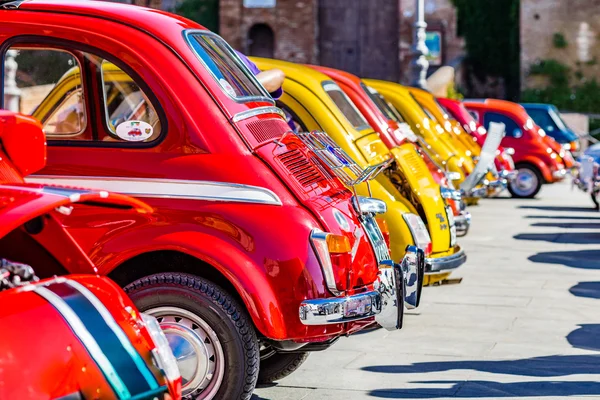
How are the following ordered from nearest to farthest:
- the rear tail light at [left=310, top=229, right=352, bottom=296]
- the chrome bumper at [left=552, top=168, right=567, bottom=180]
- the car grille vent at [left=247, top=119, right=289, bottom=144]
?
the rear tail light at [left=310, top=229, right=352, bottom=296] → the car grille vent at [left=247, top=119, right=289, bottom=144] → the chrome bumper at [left=552, top=168, right=567, bottom=180]

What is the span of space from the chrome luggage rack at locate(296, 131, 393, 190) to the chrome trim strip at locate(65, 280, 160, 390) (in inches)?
114

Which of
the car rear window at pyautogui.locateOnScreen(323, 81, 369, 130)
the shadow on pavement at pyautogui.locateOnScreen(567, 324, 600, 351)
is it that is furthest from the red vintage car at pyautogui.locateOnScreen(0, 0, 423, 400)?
the car rear window at pyautogui.locateOnScreen(323, 81, 369, 130)

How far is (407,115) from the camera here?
632 inches

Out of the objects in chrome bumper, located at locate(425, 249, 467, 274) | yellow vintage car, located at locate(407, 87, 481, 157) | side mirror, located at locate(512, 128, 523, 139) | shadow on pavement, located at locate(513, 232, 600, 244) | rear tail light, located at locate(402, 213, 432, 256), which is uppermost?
rear tail light, located at locate(402, 213, 432, 256)

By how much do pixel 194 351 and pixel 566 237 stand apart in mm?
11702

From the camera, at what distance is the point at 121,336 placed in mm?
4148

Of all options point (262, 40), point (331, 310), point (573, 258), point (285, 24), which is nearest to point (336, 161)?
point (331, 310)

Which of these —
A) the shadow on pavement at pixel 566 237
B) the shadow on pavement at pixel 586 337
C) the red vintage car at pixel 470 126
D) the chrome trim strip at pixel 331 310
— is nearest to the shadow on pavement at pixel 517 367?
the shadow on pavement at pixel 586 337

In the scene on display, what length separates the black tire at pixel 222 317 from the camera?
6.16 meters

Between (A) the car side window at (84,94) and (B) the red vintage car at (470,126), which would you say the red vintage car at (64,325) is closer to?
(A) the car side window at (84,94)

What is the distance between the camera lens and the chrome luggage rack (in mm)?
7130

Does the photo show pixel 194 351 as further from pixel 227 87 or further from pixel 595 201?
pixel 595 201

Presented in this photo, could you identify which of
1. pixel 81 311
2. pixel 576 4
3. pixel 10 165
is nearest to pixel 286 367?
pixel 10 165

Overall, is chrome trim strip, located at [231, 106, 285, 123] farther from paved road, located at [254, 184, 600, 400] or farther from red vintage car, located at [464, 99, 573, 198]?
red vintage car, located at [464, 99, 573, 198]
